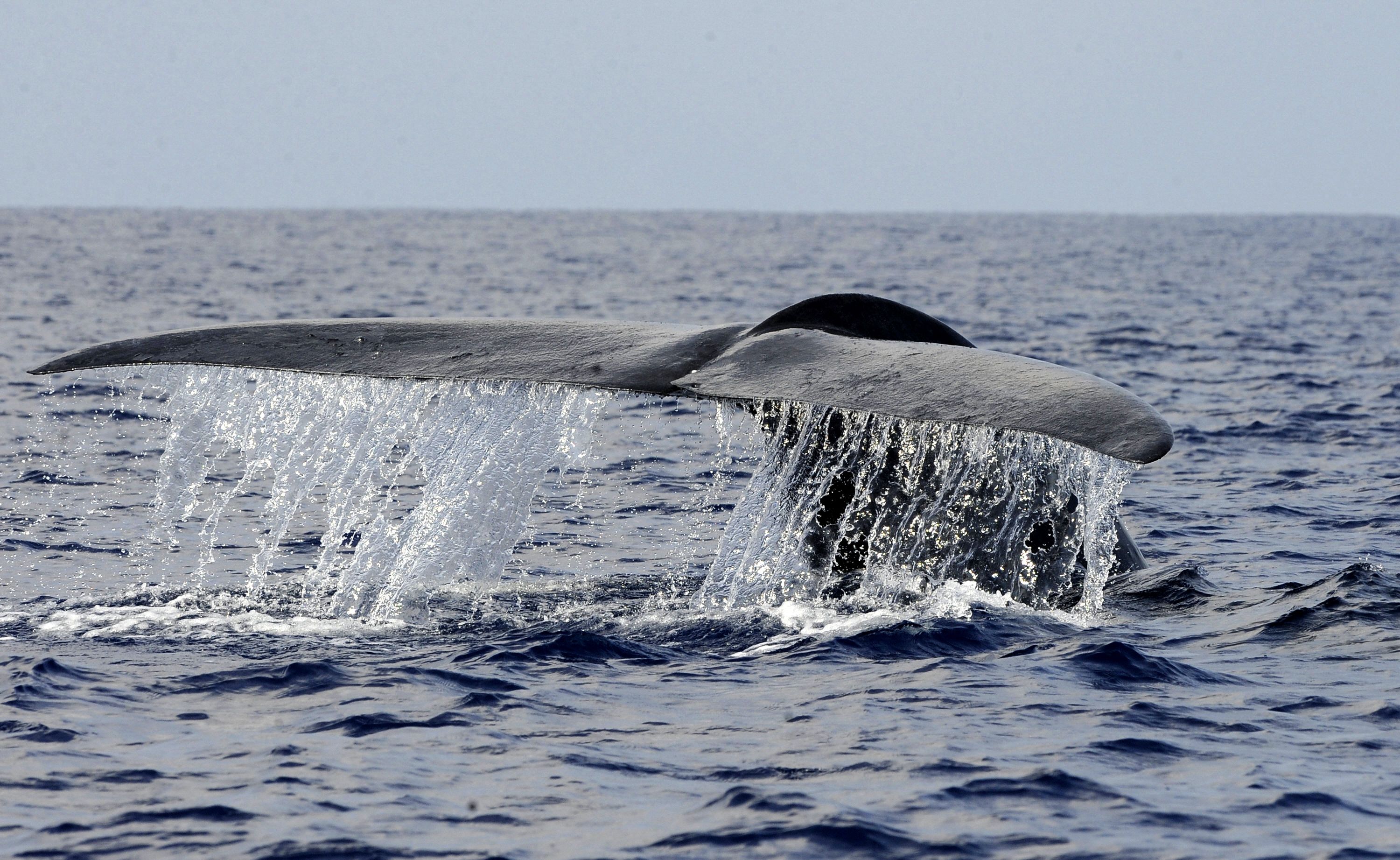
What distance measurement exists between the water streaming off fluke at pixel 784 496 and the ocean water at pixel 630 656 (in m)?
0.03

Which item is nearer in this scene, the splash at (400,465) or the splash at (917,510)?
the splash at (400,465)

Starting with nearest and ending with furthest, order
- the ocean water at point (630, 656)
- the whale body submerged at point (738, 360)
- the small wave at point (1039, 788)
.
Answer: the ocean water at point (630, 656), the small wave at point (1039, 788), the whale body submerged at point (738, 360)

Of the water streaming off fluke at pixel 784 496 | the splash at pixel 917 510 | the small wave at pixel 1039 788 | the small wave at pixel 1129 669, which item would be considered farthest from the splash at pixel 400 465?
the small wave at pixel 1129 669

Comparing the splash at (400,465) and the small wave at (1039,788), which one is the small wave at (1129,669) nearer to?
the small wave at (1039,788)

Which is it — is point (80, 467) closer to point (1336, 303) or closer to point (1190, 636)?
point (1190, 636)

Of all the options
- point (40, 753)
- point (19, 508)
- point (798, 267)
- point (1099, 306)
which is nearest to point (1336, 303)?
point (1099, 306)

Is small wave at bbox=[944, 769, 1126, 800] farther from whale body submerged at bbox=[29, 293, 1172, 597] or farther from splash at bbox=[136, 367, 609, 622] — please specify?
splash at bbox=[136, 367, 609, 622]

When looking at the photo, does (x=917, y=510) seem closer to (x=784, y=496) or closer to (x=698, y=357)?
(x=784, y=496)

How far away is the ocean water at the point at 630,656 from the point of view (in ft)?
17.7

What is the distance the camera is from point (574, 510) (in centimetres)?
1228

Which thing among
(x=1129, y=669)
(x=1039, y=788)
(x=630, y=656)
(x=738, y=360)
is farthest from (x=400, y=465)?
(x=1039, y=788)

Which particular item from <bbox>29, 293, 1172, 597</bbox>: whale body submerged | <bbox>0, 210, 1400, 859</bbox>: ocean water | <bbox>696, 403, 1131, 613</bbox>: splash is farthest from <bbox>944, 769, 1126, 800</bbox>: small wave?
<bbox>696, 403, 1131, 613</bbox>: splash

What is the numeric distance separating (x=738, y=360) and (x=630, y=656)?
157 cm

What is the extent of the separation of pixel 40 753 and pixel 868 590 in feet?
12.4
